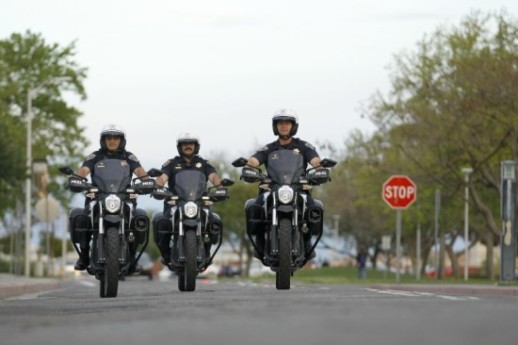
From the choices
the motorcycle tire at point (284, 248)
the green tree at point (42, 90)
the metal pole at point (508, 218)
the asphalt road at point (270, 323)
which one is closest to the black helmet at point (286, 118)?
the motorcycle tire at point (284, 248)

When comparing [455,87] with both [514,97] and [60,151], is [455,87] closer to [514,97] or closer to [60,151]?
[514,97]

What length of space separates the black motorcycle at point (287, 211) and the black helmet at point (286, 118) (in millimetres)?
514

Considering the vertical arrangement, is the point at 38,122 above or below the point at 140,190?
above

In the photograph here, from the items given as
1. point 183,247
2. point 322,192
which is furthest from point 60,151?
point 183,247

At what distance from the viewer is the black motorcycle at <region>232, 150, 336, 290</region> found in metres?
17.9

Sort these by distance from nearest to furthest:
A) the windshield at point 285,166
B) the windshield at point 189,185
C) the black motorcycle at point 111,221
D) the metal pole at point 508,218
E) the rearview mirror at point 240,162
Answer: the black motorcycle at point 111,221 < the windshield at point 285,166 < the rearview mirror at point 240,162 < the windshield at point 189,185 < the metal pole at point 508,218

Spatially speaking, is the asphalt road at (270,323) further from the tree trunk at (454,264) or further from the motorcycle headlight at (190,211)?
the tree trunk at (454,264)

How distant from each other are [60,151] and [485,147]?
889 inches

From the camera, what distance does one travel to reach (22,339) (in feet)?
31.6

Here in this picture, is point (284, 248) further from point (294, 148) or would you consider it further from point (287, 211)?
point (294, 148)

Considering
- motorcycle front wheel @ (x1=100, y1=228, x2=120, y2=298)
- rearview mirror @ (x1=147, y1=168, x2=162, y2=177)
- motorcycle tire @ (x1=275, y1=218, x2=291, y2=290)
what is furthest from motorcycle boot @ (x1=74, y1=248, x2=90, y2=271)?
motorcycle tire @ (x1=275, y1=218, x2=291, y2=290)

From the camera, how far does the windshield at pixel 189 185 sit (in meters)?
19.4

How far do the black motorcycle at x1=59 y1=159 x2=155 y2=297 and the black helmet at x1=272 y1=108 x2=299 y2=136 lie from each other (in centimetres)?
182

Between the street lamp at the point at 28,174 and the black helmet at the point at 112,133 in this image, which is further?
the street lamp at the point at 28,174
